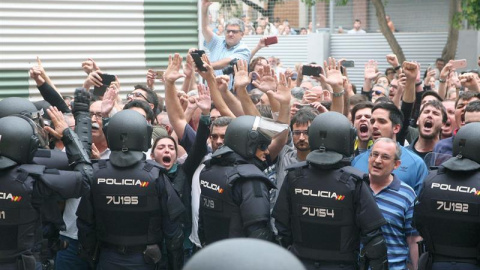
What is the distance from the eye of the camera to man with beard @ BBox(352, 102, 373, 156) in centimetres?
717

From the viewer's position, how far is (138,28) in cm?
1024

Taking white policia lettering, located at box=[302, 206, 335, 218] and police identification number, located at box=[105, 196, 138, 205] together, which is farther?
police identification number, located at box=[105, 196, 138, 205]

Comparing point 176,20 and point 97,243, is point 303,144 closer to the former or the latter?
point 97,243

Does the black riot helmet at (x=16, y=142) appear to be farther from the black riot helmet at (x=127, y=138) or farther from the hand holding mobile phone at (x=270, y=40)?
the hand holding mobile phone at (x=270, y=40)

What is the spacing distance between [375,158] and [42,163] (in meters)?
2.51

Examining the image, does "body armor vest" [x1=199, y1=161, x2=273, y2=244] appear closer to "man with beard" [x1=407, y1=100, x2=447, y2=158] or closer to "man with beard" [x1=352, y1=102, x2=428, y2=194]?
"man with beard" [x1=352, y1=102, x2=428, y2=194]

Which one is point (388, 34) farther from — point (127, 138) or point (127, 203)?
point (127, 203)

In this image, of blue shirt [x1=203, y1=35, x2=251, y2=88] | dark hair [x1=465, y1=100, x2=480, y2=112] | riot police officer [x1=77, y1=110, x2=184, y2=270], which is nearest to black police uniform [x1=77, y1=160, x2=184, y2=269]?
riot police officer [x1=77, y1=110, x2=184, y2=270]

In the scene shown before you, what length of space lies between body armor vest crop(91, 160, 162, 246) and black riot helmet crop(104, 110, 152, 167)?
75 millimetres

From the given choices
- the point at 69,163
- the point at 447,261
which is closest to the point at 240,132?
the point at 69,163

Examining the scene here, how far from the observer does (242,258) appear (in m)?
2.09

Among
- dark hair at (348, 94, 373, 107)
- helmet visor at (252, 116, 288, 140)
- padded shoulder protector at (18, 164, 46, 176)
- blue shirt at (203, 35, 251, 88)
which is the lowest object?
padded shoulder protector at (18, 164, 46, 176)

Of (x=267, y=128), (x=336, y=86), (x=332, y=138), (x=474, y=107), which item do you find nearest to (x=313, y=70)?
(x=336, y=86)

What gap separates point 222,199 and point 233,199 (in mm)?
90
